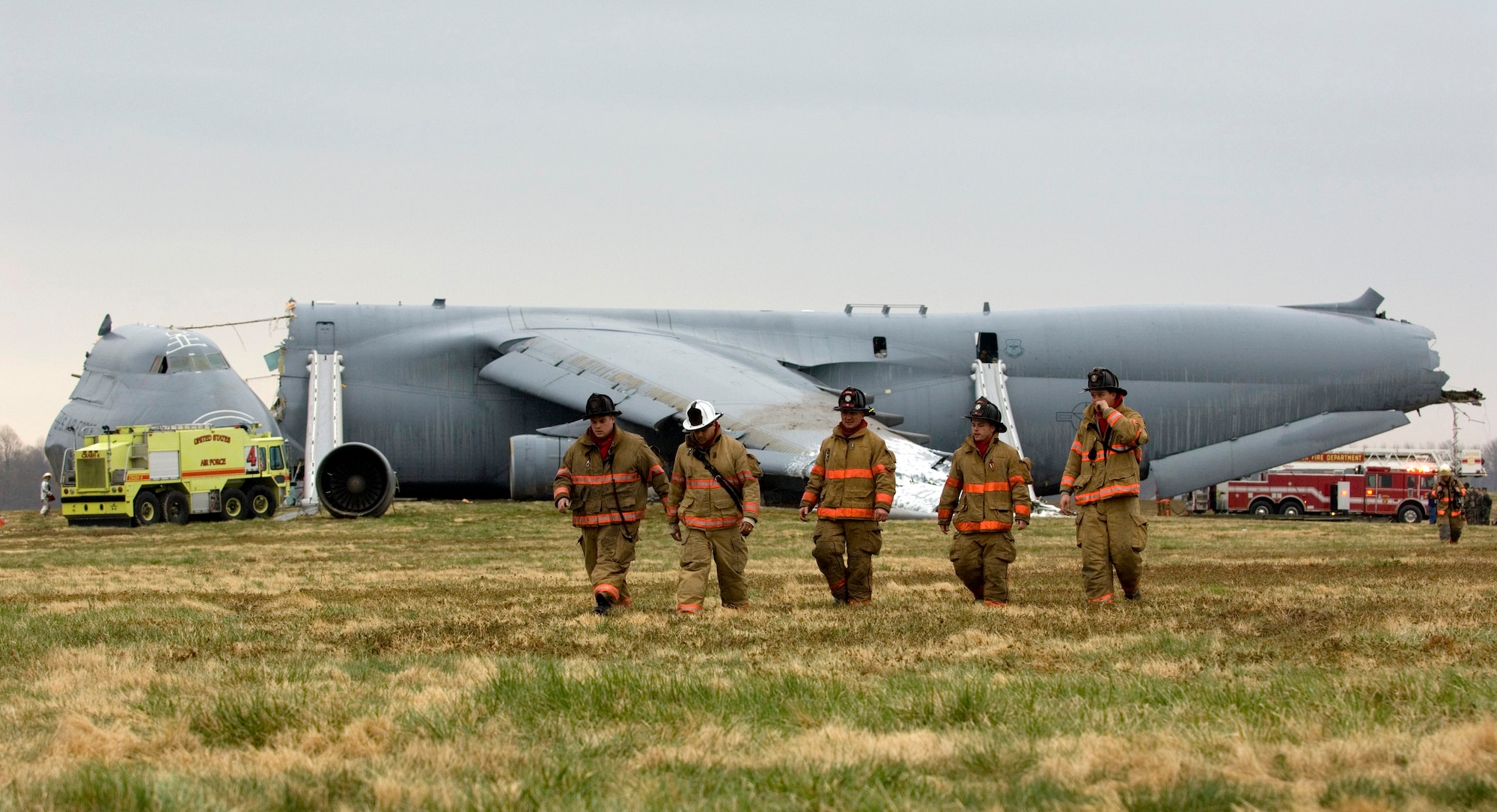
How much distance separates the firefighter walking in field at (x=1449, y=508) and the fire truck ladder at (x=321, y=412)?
66.9ft

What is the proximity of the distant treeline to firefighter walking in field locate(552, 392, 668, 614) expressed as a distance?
120 m

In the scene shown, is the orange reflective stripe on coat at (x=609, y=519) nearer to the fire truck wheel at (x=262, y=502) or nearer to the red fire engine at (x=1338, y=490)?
the fire truck wheel at (x=262, y=502)

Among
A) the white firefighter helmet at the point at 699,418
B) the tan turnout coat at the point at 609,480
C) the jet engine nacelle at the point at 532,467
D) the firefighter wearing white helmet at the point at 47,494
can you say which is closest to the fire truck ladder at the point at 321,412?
the jet engine nacelle at the point at 532,467

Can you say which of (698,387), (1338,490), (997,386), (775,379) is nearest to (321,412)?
(698,387)

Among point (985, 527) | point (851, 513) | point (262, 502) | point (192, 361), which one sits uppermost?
point (192, 361)

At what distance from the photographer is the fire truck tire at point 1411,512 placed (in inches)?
1866

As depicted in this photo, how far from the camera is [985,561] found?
11.5 metres

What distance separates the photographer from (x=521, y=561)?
17.5 meters

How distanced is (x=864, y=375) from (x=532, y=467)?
30.0ft

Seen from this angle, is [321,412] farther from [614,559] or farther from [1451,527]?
[1451,527]

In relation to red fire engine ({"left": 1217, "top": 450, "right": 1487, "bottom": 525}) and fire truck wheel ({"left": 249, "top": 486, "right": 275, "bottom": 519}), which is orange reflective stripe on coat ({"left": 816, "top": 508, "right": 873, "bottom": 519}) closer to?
fire truck wheel ({"left": 249, "top": 486, "right": 275, "bottom": 519})

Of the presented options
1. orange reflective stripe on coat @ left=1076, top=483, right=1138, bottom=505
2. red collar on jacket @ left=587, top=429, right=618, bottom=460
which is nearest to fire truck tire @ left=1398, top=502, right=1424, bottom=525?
orange reflective stripe on coat @ left=1076, top=483, right=1138, bottom=505

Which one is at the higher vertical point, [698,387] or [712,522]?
[698,387]

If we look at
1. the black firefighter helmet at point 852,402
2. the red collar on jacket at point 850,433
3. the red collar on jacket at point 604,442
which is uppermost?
the black firefighter helmet at point 852,402
